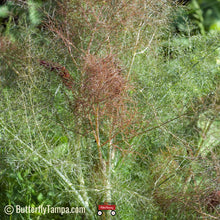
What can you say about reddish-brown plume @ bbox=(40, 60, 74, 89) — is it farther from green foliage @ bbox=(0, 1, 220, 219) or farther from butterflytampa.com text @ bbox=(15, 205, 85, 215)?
butterflytampa.com text @ bbox=(15, 205, 85, 215)

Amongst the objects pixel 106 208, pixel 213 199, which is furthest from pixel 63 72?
pixel 213 199

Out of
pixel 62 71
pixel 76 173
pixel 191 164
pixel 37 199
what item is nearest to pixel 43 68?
pixel 62 71

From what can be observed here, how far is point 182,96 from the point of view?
5.32 ft

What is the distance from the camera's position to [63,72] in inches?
53.0

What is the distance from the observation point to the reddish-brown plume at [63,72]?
1.32 m

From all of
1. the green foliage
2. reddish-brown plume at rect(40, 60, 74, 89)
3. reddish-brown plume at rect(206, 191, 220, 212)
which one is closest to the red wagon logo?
the green foliage

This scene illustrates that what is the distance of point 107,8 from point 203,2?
215 centimetres

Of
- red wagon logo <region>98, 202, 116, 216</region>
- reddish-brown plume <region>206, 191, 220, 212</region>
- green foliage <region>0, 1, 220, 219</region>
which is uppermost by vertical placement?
green foliage <region>0, 1, 220, 219</region>

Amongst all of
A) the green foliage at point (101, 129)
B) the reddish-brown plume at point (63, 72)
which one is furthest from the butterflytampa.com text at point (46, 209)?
the reddish-brown plume at point (63, 72)

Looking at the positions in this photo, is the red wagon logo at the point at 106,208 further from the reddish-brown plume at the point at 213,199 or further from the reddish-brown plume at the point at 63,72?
the reddish-brown plume at the point at 63,72

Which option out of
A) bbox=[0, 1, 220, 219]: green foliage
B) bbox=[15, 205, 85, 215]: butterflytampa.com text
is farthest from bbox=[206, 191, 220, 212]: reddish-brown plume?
bbox=[15, 205, 85, 215]: butterflytampa.com text

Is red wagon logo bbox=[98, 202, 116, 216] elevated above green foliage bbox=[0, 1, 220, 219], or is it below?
below

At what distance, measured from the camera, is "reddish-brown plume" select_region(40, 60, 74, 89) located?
1.32m

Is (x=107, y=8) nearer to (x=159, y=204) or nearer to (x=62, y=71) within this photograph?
(x=62, y=71)
